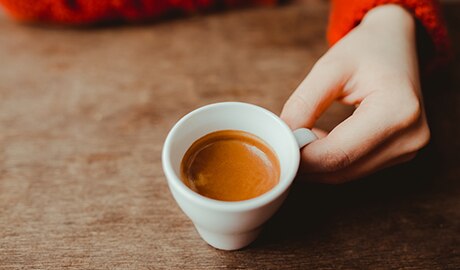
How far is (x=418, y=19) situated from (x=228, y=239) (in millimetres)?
461

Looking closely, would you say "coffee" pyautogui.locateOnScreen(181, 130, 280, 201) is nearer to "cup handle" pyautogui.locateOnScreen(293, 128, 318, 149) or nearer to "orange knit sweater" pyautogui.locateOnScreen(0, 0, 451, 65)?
"cup handle" pyautogui.locateOnScreen(293, 128, 318, 149)

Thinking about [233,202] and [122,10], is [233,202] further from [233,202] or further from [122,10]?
[122,10]

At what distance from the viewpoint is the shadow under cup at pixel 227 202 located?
0.45 m

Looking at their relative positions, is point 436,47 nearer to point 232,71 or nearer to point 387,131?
point 387,131

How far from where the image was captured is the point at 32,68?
0.81 metres

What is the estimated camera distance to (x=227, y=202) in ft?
1.48

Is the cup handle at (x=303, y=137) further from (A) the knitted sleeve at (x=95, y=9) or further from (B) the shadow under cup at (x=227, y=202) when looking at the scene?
(A) the knitted sleeve at (x=95, y=9)

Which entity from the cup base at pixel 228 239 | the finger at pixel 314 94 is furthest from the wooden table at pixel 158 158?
the finger at pixel 314 94

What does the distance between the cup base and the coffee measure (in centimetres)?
5

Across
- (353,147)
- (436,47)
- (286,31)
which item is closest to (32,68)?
(286,31)

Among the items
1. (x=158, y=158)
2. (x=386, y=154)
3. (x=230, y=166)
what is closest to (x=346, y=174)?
(x=386, y=154)

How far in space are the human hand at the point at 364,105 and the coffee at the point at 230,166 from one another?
0.05 m

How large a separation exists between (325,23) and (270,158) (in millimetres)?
433

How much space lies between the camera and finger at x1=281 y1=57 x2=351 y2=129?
59 cm
